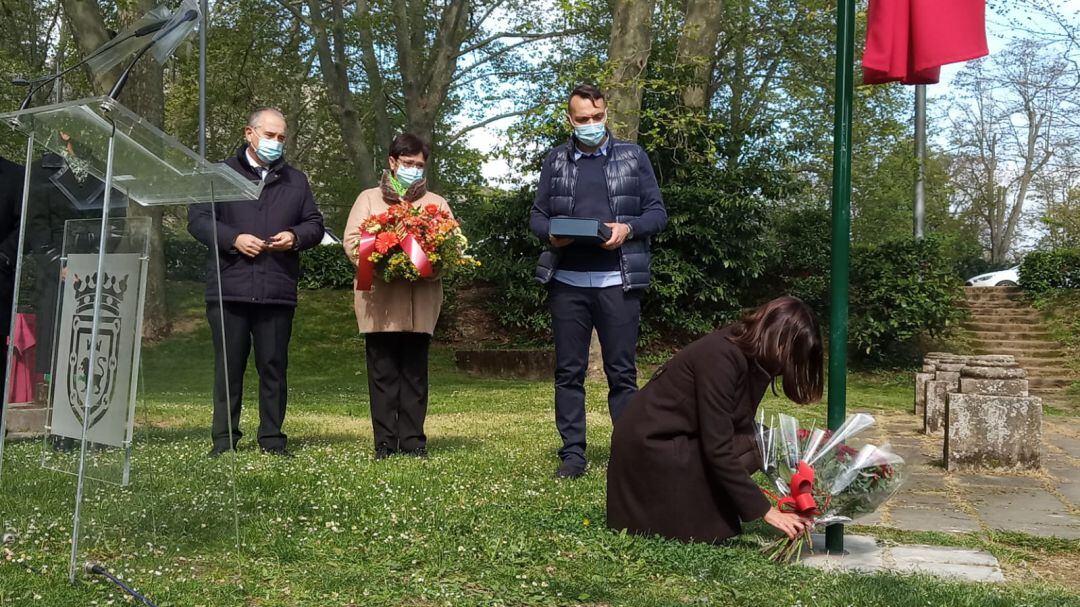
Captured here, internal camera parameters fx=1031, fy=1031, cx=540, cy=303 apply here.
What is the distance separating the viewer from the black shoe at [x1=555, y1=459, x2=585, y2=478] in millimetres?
6609

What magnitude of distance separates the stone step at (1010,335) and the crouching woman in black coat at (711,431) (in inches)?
699

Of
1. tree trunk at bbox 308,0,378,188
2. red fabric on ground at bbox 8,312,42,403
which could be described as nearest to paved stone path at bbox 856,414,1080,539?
red fabric on ground at bbox 8,312,42,403

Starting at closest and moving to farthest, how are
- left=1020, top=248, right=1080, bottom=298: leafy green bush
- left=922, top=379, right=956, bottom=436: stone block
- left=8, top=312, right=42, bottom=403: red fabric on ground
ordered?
left=8, top=312, right=42, bottom=403: red fabric on ground
left=922, top=379, right=956, bottom=436: stone block
left=1020, top=248, right=1080, bottom=298: leafy green bush

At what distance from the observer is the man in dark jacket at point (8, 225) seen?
577cm

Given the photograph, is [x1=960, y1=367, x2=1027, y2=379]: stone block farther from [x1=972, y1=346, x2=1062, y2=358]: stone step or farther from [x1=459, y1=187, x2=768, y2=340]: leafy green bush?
[x1=972, y1=346, x2=1062, y2=358]: stone step

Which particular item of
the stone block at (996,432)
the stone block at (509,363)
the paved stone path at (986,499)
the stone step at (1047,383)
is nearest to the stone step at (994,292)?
the stone step at (1047,383)

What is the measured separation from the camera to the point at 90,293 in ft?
13.2

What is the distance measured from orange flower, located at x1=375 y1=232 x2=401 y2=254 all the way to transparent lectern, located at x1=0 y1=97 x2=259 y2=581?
2.57 meters

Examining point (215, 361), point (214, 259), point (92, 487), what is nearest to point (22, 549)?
point (92, 487)

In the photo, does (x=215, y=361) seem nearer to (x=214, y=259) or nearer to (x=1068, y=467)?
(x=214, y=259)

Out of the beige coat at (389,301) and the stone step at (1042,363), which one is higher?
the beige coat at (389,301)

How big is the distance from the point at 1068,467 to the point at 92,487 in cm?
766

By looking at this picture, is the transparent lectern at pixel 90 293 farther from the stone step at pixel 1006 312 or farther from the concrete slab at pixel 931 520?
the stone step at pixel 1006 312

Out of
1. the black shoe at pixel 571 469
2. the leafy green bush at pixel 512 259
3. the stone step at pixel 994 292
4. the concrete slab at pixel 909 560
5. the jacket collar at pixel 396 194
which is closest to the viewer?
the concrete slab at pixel 909 560
